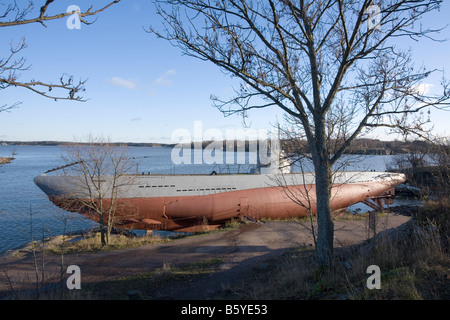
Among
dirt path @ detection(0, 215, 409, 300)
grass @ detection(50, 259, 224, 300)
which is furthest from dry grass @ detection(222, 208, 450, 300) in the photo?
grass @ detection(50, 259, 224, 300)

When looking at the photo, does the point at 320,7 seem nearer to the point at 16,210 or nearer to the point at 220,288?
the point at 220,288

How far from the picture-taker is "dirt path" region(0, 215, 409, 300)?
22.6 feet

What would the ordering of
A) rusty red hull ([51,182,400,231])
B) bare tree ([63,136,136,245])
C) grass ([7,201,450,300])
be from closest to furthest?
grass ([7,201,450,300]) < bare tree ([63,136,136,245]) < rusty red hull ([51,182,400,231])

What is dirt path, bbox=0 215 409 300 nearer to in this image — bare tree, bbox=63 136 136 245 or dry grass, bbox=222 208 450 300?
dry grass, bbox=222 208 450 300

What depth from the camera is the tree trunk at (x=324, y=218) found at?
5426 millimetres

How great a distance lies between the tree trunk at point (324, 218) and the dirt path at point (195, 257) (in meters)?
1.23

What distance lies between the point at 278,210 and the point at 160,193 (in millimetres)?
7830

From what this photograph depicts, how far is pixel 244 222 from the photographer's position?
50.7 feet

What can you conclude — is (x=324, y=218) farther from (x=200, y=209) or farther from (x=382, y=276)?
(x=200, y=209)

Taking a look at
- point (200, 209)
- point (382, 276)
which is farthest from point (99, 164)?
point (382, 276)

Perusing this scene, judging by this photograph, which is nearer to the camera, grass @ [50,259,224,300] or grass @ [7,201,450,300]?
grass @ [7,201,450,300]

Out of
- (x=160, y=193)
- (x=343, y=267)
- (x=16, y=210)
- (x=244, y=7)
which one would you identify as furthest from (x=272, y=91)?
(x=16, y=210)

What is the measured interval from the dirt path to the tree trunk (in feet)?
4.05

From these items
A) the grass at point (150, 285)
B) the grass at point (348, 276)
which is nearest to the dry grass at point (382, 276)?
the grass at point (348, 276)
